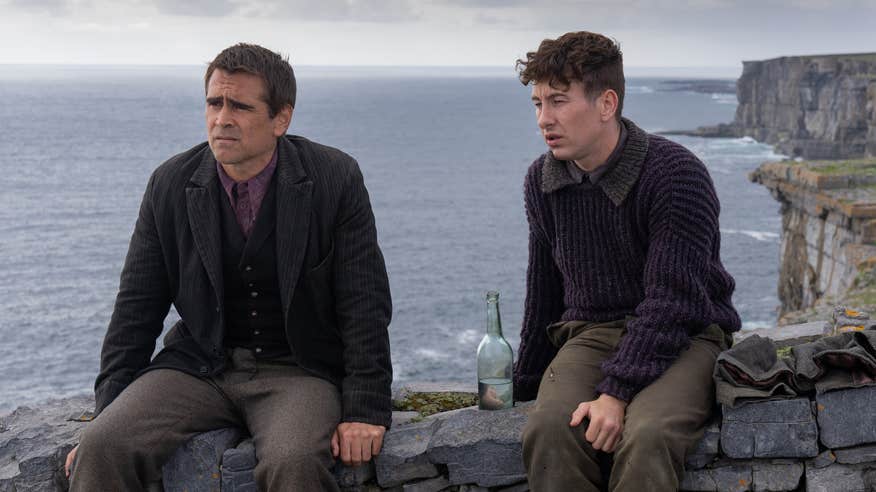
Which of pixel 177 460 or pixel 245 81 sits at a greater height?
pixel 245 81

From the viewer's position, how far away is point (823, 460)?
4297 mm

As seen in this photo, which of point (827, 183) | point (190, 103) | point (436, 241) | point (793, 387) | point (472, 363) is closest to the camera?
point (793, 387)

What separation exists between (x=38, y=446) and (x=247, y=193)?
5.11 ft

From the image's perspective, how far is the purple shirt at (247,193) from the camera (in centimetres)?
478

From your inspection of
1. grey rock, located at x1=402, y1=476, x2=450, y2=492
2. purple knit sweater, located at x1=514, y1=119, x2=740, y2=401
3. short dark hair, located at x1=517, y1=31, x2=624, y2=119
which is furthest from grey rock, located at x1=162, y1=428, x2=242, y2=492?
short dark hair, located at x1=517, y1=31, x2=624, y2=119

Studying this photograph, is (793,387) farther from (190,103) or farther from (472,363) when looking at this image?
(190,103)

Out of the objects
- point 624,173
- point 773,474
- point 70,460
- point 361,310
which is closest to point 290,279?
point 361,310

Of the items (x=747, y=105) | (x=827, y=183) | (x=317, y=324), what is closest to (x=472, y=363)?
(x=827, y=183)

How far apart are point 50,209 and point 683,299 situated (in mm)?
77968

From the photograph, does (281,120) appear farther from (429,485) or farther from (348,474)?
(429,485)

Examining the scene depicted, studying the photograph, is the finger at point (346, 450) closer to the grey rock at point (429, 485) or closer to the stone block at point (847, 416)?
the grey rock at point (429, 485)

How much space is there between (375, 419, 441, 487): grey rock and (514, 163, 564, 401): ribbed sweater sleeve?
26.0 inches

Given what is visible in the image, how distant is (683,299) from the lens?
435 cm

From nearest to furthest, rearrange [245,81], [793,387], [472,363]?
[793,387] < [245,81] < [472,363]
